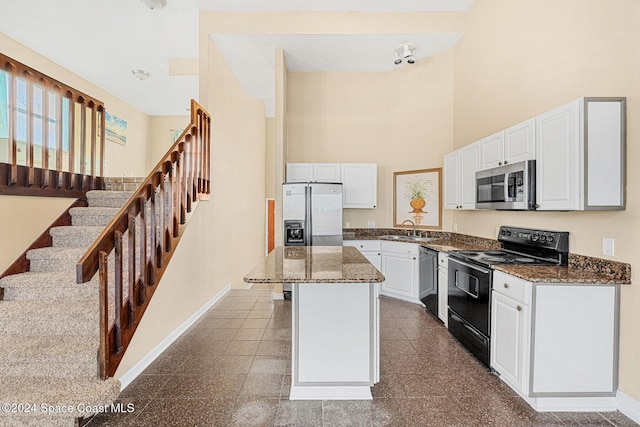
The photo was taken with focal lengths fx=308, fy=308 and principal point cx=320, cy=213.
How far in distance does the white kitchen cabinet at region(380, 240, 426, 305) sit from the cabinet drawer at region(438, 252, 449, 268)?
1.72ft

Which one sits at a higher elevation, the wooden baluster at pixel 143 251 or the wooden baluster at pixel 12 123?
the wooden baluster at pixel 12 123

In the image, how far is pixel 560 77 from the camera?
2574mm

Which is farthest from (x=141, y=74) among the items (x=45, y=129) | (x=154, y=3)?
(x=45, y=129)

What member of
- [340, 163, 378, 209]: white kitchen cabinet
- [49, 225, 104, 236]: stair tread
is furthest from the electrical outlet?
[49, 225, 104, 236]: stair tread

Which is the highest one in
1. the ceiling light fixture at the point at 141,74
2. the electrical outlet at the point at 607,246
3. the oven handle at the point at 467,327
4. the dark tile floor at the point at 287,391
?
the ceiling light fixture at the point at 141,74

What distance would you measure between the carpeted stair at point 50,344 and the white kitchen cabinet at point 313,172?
112 inches

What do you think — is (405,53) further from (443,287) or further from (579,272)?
(579,272)

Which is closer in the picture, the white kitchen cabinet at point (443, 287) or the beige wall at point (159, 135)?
the white kitchen cabinet at point (443, 287)

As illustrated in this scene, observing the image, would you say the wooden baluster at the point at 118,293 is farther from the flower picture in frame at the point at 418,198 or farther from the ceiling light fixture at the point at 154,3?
the flower picture in frame at the point at 418,198

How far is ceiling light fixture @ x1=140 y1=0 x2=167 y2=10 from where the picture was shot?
3.60 metres

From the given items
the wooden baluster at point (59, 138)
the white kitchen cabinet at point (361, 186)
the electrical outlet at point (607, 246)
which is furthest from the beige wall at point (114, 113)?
the electrical outlet at point (607, 246)

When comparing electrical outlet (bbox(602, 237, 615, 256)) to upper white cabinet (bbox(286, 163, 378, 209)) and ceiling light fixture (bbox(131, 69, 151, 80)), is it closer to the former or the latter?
upper white cabinet (bbox(286, 163, 378, 209))

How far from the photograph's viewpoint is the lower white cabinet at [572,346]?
6.79 feet

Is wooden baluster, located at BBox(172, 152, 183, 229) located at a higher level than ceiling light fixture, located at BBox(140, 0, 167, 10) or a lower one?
lower
